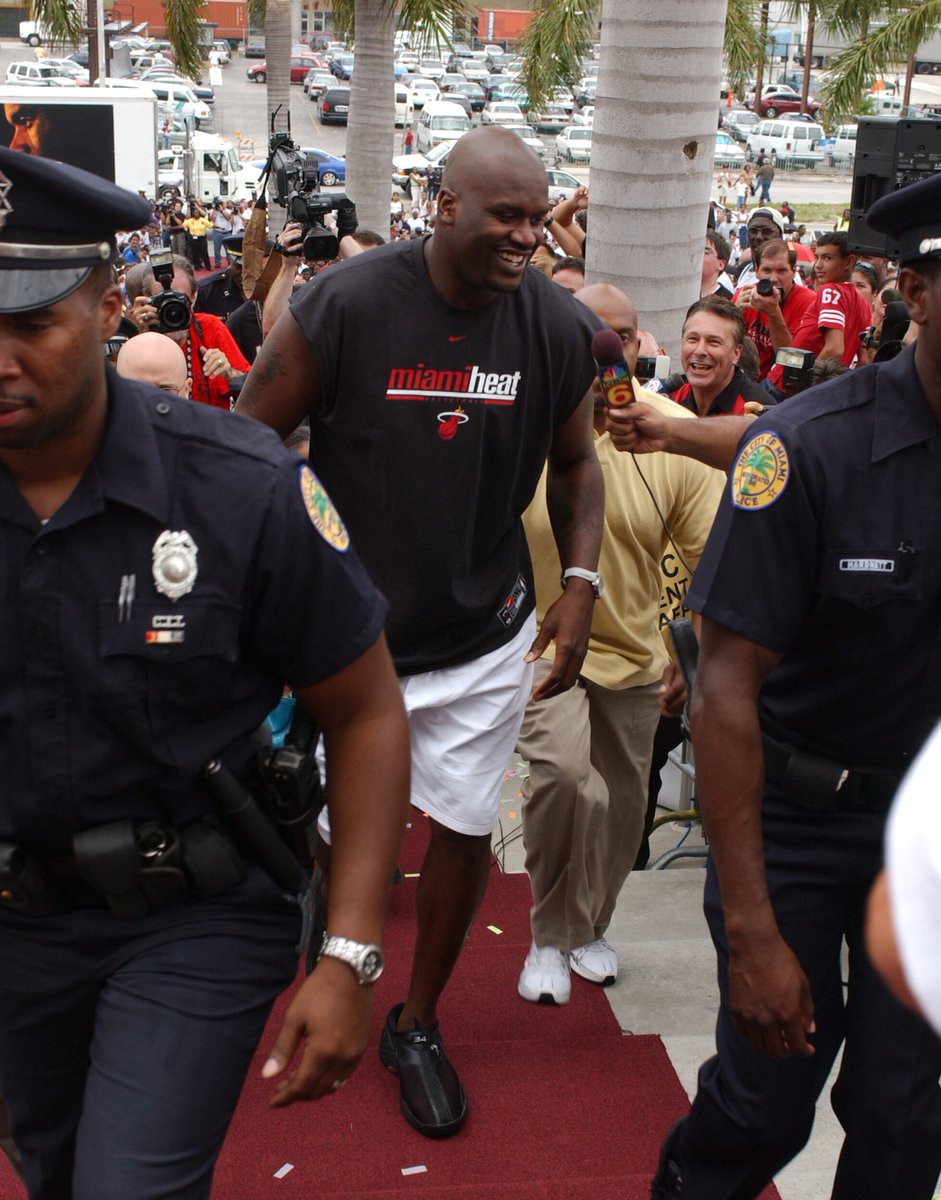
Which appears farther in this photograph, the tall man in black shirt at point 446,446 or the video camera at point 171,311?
the video camera at point 171,311

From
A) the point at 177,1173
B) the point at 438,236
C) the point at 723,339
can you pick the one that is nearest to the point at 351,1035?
the point at 177,1173

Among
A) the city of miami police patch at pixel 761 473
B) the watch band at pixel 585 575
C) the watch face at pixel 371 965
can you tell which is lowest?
the watch face at pixel 371 965

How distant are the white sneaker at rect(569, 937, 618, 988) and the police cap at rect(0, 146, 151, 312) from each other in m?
2.53

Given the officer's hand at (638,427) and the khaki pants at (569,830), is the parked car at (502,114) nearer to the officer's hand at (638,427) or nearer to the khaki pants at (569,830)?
the khaki pants at (569,830)

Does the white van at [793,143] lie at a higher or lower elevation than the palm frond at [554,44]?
lower

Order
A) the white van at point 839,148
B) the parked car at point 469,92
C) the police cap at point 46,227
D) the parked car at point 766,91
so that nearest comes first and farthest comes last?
the police cap at point 46,227 < the white van at point 839,148 < the parked car at point 469,92 < the parked car at point 766,91

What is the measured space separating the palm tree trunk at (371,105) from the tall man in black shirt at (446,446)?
11139 millimetres

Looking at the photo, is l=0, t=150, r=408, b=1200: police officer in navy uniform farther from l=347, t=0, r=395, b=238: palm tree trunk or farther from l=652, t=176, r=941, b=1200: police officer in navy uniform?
l=347, t=0, r=395, b=238: palm tree trunk

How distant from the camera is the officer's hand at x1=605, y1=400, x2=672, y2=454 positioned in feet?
11.9

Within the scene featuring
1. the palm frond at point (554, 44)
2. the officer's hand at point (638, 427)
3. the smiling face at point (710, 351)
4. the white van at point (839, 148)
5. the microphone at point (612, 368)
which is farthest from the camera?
the white van at point (839, 148)

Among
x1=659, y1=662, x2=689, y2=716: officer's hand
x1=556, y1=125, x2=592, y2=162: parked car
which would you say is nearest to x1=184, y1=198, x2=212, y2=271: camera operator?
x1=556, y1=125, x2=592, y2=162: parked car

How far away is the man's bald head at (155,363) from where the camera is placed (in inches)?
204

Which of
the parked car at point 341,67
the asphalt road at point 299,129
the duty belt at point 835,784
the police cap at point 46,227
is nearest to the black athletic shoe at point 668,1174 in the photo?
the duty belt at point 835,784

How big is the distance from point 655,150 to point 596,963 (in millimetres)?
4213
